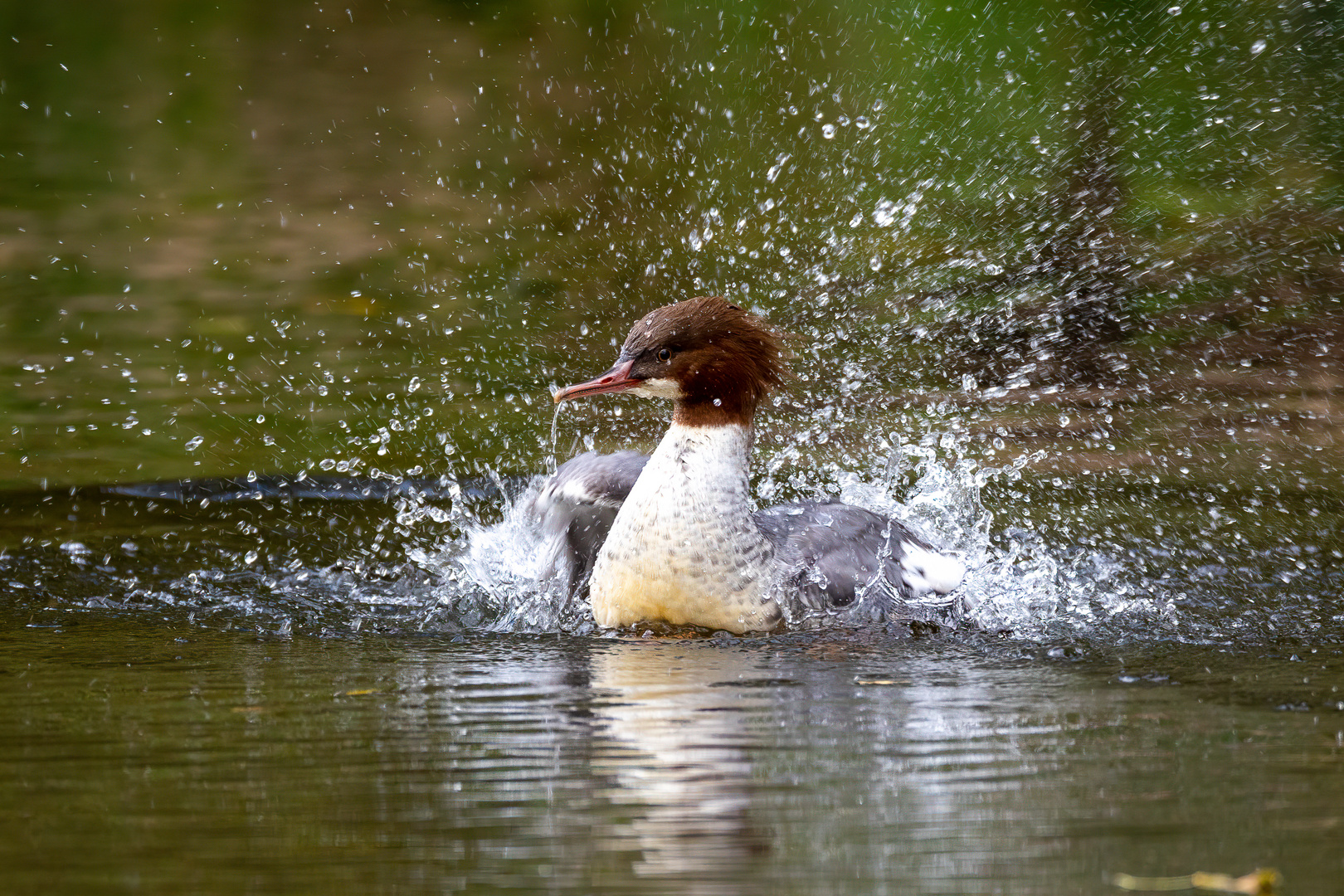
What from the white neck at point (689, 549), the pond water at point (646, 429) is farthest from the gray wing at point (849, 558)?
the pond water at point (646, 429)

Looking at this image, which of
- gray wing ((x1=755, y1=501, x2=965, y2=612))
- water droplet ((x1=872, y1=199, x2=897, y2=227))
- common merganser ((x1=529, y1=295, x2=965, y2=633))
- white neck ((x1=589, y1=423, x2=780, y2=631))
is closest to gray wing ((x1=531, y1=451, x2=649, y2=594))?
common merganser ((x1=529, y1=295, x2=965, y2=633))

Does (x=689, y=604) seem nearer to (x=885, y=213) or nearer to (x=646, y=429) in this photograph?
(x=646, y=429)

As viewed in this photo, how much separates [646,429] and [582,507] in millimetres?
2007

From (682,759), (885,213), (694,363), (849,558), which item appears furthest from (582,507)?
(885,213)

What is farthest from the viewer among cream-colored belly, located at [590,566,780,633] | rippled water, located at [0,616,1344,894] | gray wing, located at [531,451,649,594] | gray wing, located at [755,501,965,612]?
gray wing, located at [531,451,649,594]

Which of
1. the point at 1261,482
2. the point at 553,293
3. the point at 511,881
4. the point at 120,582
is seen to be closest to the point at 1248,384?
the point at 1261,482

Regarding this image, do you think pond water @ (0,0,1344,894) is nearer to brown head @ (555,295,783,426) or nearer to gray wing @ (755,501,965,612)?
gray wing @ (755,501,965,612)

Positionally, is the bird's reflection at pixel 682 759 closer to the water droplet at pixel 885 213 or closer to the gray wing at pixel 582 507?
the gray wing at pixel 582 507

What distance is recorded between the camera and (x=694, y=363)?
487 cm

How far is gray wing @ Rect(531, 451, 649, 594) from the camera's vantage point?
17.6ft

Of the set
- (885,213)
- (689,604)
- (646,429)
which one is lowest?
(689,604)

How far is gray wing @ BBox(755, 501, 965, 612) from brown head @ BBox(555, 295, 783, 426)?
42 centimetres

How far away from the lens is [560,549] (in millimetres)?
5445

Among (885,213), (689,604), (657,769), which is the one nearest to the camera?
(657,769)
